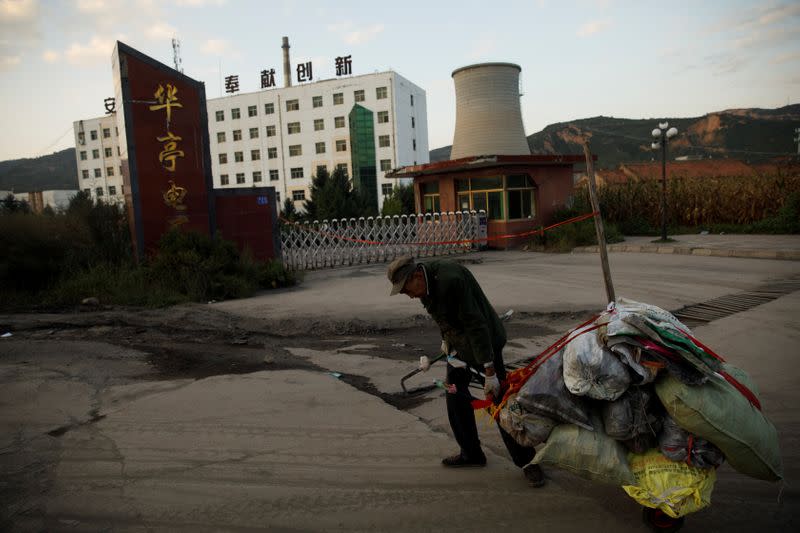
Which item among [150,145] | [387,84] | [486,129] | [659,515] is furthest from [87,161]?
[659,515]

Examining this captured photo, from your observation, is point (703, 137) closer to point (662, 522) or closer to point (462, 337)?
point (462, 337)

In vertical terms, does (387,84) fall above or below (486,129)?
above

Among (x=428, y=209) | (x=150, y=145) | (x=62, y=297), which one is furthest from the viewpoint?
(x=428, y=209)

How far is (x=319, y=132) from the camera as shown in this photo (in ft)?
214

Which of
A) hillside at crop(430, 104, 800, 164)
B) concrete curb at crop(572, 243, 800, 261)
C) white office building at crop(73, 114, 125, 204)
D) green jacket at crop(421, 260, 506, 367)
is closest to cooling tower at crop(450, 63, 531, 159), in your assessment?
concrete curb at crop(572, 243, 800, 261)

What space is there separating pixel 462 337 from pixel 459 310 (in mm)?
235

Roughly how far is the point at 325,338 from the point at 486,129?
74.7 feet

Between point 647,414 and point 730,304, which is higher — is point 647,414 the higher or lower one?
the higher one

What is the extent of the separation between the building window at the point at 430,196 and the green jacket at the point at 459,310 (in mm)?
20829

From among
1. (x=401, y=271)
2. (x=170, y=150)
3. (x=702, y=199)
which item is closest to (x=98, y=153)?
(x=170, y=150)

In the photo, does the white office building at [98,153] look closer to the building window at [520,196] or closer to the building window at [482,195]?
the building window at [482,195]

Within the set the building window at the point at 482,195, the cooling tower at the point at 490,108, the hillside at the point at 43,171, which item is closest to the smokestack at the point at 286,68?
the cooling tower at the point at 490,108

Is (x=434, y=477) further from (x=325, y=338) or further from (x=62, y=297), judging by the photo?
(x=62, y=297)

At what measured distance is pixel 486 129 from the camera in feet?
94.5
